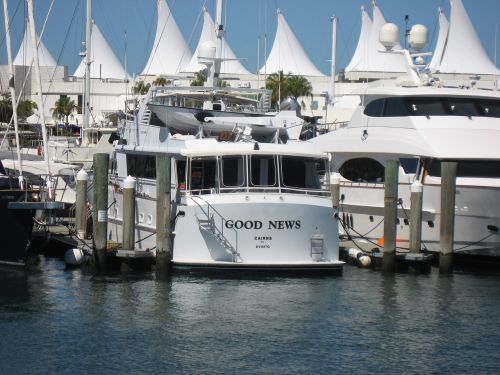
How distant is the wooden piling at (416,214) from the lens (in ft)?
82.9

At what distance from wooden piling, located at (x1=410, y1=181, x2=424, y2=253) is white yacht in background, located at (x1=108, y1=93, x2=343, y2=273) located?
232cm

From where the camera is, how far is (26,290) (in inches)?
914

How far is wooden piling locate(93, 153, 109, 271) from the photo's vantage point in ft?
79.8

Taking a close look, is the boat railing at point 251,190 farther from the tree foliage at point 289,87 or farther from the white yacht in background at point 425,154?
the tree foliage at point 289,87

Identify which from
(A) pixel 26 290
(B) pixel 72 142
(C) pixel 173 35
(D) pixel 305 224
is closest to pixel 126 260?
(A) pixel 26 290

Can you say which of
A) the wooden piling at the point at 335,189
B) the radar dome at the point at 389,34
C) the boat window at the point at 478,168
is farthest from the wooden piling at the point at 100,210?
the radar dome at the point at 389,34

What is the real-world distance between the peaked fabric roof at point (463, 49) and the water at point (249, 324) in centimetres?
6365

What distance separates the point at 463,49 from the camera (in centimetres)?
8800

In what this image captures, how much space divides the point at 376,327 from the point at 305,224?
3904mm

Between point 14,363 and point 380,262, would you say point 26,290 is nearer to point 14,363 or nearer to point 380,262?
point 14,363

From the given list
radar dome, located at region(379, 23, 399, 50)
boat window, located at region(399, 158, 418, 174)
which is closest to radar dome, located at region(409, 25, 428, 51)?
radar dome, located at region(379, 23, 399, 50)

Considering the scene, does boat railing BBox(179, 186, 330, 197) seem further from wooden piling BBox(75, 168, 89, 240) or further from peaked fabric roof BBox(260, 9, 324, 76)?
peaked fabric roof BBox(260, 9, 324, 76)

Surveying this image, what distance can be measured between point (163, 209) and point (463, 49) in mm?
68629

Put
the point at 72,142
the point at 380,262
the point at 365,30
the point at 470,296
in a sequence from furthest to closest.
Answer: the point at 365,30, the point at 72,142, the point at 380,262, the point at 470,296
